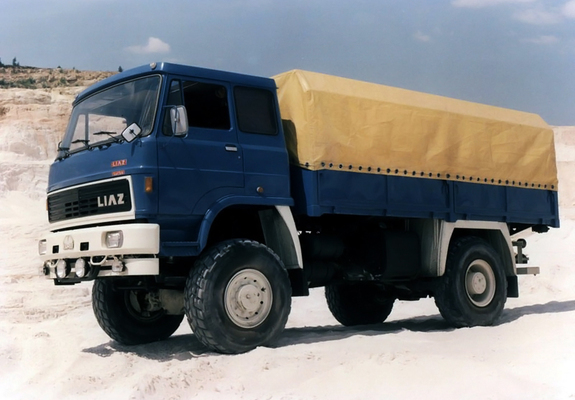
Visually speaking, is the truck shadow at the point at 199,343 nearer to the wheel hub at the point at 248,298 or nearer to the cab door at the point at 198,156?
the wheel hub at the point at 248,298

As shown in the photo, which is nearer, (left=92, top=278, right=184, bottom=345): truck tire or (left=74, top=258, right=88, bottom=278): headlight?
(left=74, top=258, right=88, bottom=278): headlight

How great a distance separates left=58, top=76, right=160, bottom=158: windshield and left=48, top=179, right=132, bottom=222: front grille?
52 centimetres

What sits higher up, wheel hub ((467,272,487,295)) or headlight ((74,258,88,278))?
headlight ((74,258,88,278))

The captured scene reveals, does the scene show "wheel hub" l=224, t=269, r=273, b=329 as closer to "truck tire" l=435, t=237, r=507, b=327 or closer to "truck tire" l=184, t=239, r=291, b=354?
"truck tire" l=184, t=239, r=291, b=354

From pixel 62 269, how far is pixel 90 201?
85cm

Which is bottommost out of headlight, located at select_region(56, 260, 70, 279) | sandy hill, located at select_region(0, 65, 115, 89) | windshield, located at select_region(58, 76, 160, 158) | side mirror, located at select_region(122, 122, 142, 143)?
headlight, located at select_region(56, 260, 70, 279)

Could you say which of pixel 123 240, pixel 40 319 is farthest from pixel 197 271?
pixel 40 319

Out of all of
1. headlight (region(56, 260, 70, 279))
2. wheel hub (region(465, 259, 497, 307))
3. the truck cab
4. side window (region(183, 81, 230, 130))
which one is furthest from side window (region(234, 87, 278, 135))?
wheel hub (region(465, 259, 497, 307))

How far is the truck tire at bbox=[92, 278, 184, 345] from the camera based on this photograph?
958 cm

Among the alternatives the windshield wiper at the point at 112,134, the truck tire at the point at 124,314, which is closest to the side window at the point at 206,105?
the windshield wiper at the point at 112,134

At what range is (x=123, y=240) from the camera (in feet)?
25.4

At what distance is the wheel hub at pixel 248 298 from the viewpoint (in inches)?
322

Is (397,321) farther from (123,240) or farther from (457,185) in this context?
(123,240)

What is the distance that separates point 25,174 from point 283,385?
33374mm
